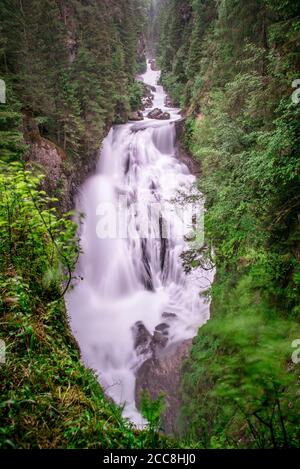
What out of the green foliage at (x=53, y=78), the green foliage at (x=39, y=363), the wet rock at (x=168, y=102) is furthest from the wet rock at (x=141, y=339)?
the wet rock at (x=168, y=102)

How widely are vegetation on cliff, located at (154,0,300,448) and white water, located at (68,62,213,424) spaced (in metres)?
2.91

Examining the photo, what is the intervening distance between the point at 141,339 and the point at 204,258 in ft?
12.4

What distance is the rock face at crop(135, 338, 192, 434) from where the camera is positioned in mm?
8734

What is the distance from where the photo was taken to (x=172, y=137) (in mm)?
22250

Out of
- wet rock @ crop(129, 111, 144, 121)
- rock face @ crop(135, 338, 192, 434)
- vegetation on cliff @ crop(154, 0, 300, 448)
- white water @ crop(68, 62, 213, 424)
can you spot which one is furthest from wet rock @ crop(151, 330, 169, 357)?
wet rock @ crop(129, 111, 144, 121)

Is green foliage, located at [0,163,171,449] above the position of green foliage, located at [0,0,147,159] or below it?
below

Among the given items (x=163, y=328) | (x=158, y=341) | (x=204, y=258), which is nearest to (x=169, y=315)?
(x=163, y=328)

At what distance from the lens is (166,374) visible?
9.54m

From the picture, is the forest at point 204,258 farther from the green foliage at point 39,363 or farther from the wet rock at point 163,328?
the wet rock at point 163,328

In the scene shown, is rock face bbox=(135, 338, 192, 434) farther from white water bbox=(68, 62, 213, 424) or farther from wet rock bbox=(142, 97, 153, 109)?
wet rock bbox=(142, 97, 153, 109)

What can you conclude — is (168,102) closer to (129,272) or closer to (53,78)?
(53,78)
